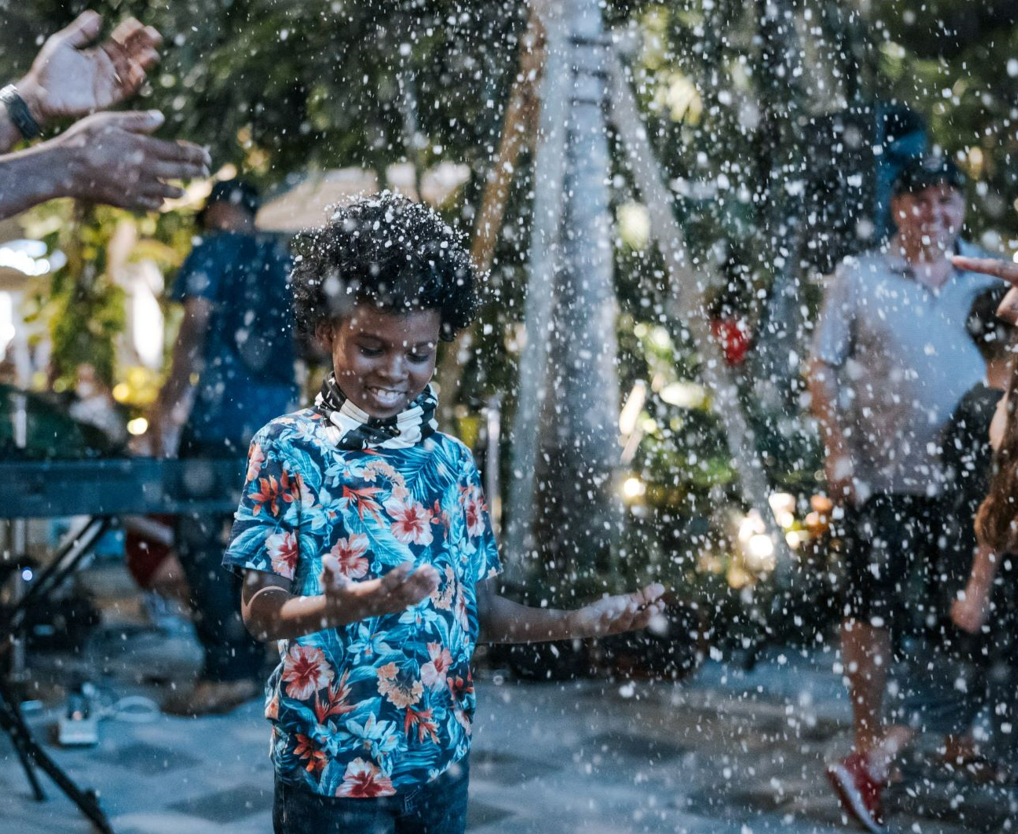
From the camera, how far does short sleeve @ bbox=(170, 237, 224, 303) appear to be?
3.96 meters

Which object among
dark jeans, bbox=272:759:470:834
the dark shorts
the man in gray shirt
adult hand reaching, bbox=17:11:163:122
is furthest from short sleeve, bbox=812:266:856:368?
dark jeans, bbox=272:759:470:834

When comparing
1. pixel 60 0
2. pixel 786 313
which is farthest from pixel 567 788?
pixel 60 0

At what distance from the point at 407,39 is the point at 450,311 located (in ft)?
15.9

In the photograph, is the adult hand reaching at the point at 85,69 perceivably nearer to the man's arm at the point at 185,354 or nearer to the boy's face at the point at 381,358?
the boy's face at the point at 381,358

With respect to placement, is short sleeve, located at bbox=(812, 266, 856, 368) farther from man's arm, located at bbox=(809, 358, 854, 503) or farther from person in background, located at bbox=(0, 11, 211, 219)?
person in background, located at bbox=(0, 11, 211, 219)

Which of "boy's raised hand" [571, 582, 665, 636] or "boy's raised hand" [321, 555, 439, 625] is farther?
"boy's raised hand" [571, 582, 665, 636]

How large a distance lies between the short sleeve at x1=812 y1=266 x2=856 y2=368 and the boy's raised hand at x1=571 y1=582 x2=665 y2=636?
1766 millimetres

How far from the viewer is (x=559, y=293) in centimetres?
541

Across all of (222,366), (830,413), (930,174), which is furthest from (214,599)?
(930,174)

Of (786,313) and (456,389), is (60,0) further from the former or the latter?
(786,313)

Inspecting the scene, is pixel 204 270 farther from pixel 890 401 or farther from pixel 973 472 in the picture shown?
pixel 973 472

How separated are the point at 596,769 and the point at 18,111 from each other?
7.79 ft

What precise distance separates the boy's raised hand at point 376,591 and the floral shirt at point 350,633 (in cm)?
17

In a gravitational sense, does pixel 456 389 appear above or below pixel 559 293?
below
